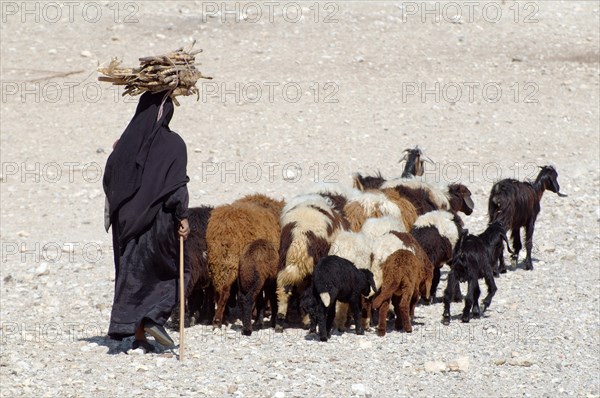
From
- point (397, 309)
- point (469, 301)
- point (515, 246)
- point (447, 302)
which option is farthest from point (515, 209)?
point (397, 309)

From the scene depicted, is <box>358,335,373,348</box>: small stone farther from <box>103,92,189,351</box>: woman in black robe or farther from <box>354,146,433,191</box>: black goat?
<box>354,146,433,191</box>: black goat

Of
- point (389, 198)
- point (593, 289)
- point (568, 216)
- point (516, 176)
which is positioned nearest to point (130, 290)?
point (389, 198)

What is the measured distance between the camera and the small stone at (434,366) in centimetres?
915

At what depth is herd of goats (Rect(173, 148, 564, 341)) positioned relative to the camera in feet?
33.0

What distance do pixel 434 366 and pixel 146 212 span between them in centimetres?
277

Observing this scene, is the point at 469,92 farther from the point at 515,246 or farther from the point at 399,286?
the point at 399,286

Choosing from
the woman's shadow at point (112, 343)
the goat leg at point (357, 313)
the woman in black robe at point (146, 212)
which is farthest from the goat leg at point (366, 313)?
the woman's shadow at point (112, 343)

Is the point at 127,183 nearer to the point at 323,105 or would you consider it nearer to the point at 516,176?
the point at 516,176

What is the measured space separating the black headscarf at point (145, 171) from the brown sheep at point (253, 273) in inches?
52.7

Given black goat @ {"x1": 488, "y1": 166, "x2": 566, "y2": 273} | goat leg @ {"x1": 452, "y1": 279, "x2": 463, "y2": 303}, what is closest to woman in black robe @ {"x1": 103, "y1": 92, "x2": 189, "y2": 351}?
goat leg @ {"x1": 452, "y1": 279, "x2": 463, "y2": 303}

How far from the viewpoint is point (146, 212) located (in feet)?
29.4

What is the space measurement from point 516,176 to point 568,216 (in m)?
2.55

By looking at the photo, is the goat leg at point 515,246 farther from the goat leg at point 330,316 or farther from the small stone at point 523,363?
the goat leg at point 330,316

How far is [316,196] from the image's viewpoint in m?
11.5
